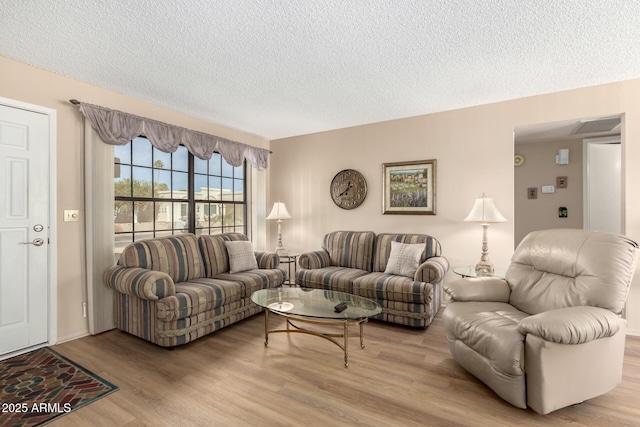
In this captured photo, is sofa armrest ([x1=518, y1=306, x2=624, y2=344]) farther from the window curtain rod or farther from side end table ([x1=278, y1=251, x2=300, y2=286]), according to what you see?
the window curtain rod

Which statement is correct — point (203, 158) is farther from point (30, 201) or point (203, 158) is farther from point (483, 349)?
point (483, 349)

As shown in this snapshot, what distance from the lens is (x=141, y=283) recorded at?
263 centimetres

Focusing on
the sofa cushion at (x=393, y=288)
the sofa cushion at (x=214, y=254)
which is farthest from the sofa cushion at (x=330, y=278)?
the sofa cushion at (x=214, y=254)

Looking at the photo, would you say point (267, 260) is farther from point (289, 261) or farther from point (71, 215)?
point (71, 215)

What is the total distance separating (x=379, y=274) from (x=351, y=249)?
0.61m

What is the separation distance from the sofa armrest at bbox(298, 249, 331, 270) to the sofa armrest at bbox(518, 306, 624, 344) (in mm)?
2412

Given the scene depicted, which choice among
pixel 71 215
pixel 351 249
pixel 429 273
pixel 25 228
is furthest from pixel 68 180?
pixel 429 273

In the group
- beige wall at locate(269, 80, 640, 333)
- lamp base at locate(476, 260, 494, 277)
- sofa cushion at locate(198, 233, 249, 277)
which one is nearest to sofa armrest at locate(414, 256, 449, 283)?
lamp base at locate(476, 260, 494, 277)

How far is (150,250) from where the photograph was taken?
3129 mm

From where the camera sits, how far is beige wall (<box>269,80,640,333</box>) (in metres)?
3.06

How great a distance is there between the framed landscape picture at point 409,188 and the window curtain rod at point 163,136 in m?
2.02

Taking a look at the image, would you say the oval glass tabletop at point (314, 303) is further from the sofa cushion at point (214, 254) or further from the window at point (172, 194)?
the window at point (172, 194)

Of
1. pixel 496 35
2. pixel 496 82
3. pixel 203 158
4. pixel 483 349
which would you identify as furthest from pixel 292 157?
pixel 483 349

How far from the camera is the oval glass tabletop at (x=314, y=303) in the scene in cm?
242
